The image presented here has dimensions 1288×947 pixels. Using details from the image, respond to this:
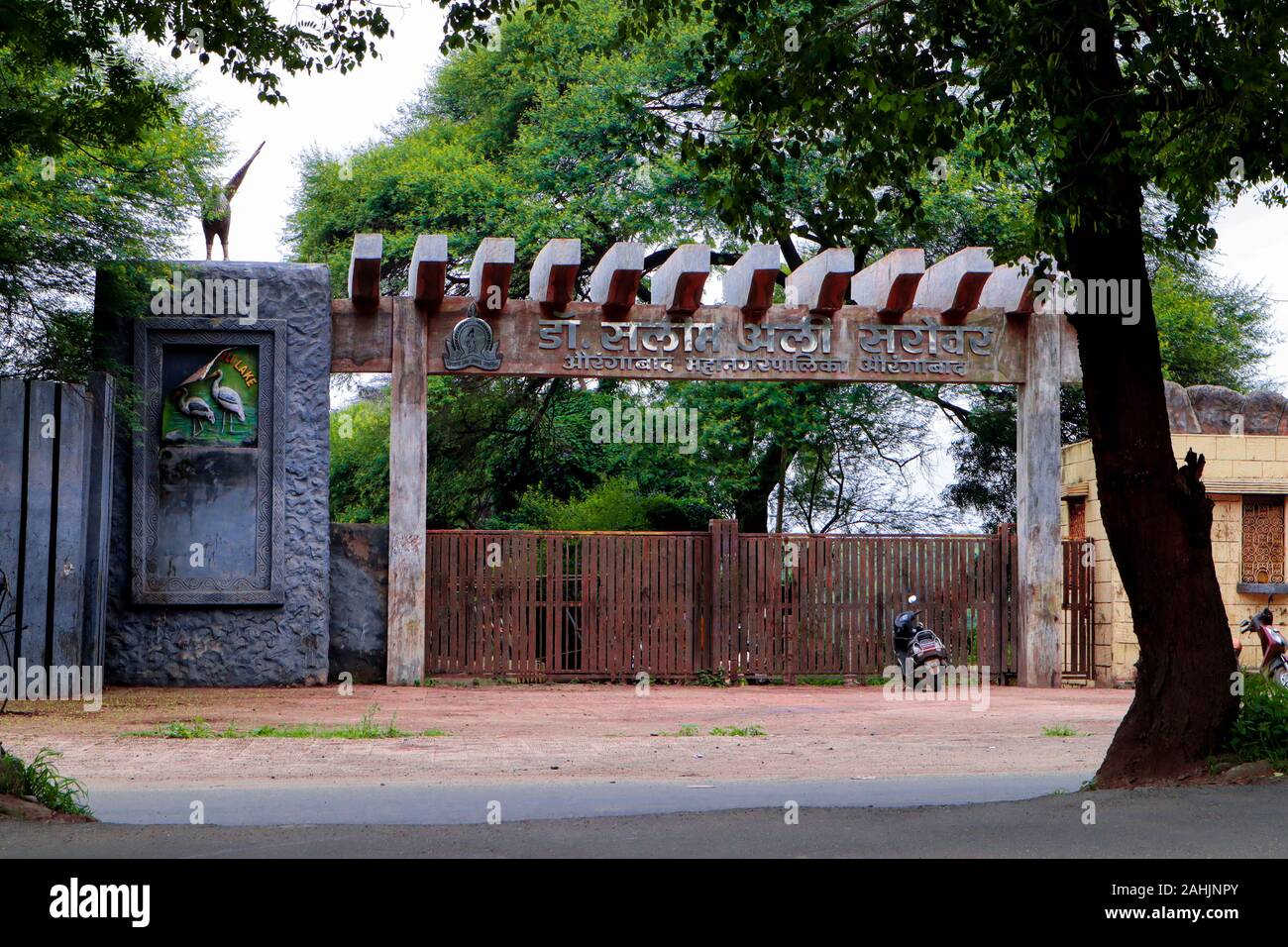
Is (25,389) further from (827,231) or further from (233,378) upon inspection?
(827,231)

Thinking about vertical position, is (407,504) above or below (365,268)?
below

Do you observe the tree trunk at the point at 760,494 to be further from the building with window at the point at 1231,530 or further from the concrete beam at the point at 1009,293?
the concrete beam at the point at 1009,293

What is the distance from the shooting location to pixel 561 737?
12789mm

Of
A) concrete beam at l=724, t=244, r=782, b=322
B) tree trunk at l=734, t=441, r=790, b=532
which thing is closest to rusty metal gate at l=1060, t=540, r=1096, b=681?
concrete beam at l=724, t=244, r=782, b=322

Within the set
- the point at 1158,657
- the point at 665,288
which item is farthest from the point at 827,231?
the point at 665,288

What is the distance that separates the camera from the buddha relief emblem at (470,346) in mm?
18750

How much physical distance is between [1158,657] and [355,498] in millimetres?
22674

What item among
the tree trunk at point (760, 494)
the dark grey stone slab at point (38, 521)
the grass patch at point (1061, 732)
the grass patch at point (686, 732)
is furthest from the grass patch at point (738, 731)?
the tree trunk at point (760, 494)

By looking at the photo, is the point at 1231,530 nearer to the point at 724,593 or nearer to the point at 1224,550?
the point at 1224,550

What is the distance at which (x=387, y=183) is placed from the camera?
1139 inches

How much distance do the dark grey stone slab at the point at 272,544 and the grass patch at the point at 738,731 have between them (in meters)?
6.46

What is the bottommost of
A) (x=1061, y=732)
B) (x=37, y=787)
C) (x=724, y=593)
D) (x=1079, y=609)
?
(x=1061, y=732)

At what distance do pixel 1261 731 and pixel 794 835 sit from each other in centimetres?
317

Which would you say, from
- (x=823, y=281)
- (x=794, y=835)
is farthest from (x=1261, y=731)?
(x=823, y=281)
